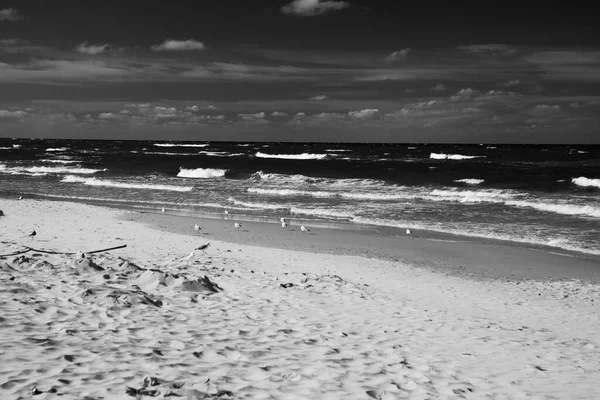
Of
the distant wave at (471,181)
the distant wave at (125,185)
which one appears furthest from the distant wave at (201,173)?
the distant wave at (471,181)

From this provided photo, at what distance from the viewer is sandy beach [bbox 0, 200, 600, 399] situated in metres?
4.64

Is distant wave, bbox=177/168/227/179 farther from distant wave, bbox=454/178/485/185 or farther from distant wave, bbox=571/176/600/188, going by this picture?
distant wave, bbox=571/176/600/188

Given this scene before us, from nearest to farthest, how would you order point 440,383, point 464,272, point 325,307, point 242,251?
point 440,383
point 325,307
point 464,272
point 242,251

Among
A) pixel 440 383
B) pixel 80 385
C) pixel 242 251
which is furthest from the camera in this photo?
pixel 242 251

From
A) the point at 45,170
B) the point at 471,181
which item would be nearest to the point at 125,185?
the point at 45,170

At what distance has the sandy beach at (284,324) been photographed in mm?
4641

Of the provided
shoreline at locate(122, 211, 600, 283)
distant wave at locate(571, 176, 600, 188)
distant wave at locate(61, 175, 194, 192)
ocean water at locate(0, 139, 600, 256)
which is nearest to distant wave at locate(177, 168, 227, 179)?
ocean water at locate(0, 139, 600, 256)

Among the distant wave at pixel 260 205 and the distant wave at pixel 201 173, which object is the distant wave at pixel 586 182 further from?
the distant wave at pixel 201 173

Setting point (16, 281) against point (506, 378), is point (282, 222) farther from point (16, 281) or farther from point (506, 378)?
point (506, 378)

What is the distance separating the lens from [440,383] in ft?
16.6

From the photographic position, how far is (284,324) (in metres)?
6.67

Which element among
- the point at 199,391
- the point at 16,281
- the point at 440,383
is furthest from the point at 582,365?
the point at 16,281

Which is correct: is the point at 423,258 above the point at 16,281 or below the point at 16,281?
below

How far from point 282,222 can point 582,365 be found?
12638 millimetres
